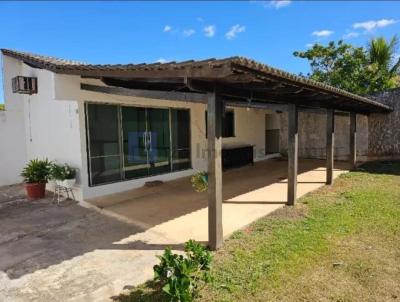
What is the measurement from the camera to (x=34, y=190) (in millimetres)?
7762

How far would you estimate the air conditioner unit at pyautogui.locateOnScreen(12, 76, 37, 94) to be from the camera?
804 centimetres

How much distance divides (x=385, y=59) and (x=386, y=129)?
5.52m

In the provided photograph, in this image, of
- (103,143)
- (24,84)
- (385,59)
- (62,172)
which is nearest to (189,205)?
(103,143)

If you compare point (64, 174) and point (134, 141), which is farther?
point (134, 141)

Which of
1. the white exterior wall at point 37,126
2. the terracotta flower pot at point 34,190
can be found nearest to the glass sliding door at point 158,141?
the white exterior wall at point 37,126

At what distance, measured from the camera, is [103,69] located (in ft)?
16.9

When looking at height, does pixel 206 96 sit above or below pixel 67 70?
below

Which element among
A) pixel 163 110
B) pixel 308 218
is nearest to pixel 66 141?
pixel 163 110

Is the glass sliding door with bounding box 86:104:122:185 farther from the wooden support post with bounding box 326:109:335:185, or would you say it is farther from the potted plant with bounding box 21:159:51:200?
the wooden support post with bounding box 326:109:335:185

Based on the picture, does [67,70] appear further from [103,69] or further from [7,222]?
[7,222]

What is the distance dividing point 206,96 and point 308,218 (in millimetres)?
3126

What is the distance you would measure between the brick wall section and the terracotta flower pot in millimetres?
12847

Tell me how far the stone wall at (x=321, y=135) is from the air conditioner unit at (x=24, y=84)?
10.3m

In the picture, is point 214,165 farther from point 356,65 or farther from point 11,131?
point 356,65
